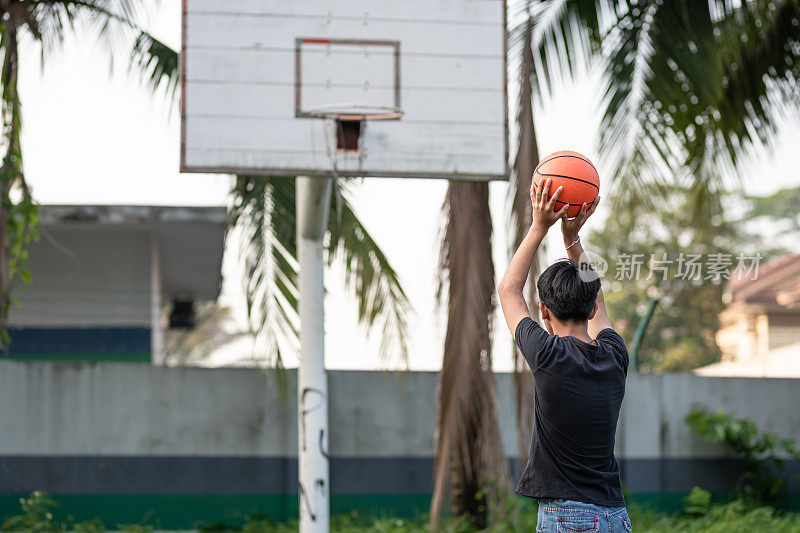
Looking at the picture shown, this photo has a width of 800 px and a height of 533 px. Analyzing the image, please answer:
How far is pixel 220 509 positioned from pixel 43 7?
174 inches

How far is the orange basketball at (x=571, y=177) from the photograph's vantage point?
10.6 feet

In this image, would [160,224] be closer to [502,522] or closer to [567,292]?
[502,522]

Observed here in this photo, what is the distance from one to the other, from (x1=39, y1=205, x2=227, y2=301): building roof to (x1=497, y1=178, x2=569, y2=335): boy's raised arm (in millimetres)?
7103

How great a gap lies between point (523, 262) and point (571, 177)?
1.68 feet

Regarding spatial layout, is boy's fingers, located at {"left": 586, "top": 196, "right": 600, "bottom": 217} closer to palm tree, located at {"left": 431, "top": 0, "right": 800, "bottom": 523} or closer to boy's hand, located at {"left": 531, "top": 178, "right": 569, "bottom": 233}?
boy's hand, located at {"left": 531, "top": 178, "right": 569, "bottom": 233}

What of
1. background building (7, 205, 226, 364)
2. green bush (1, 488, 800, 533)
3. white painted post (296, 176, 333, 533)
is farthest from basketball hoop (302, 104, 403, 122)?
background building (7, 205, 226, 364)

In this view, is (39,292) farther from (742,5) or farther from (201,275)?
(742,5)

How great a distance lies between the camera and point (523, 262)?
3.03 metres

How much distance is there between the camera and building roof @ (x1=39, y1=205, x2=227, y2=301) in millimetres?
9781

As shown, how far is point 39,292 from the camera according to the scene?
1128 cm

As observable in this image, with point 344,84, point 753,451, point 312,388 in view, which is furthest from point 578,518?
point 753,451

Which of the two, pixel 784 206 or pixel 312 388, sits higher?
pixel 784 206

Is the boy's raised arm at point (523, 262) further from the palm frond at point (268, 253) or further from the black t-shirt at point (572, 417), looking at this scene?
the palm frond at point (268, 253)

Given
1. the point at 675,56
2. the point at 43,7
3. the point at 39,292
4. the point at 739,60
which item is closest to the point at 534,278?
the point at 675,56
